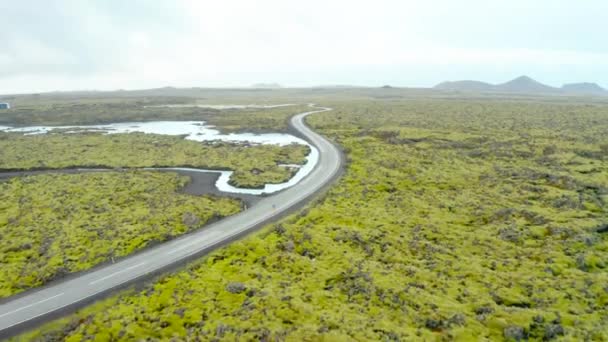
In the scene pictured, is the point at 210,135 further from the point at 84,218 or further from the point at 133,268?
the point at 133,268

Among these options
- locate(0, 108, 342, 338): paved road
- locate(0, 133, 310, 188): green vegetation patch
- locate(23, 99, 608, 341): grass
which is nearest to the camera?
locate(23, 99, 608, 341): grass

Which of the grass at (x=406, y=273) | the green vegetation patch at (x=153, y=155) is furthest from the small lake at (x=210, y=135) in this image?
the grass at (x=406, y=273)

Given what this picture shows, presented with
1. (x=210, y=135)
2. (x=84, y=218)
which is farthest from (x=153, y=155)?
(x=84, y=218)

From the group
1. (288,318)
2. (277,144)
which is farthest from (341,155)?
(288,318)

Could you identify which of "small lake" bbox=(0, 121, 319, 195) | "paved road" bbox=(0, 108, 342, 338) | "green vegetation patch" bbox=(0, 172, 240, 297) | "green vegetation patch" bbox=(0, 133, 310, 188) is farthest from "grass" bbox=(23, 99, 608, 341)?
"green vegetation patch" bbox=(0, 133, 310, 188)

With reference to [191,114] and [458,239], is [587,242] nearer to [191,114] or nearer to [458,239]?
[458,239]

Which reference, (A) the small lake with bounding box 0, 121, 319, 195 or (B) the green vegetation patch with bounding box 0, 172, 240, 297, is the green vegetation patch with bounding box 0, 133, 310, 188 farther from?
(B) the green vegetation patch with bounding box 0, 172, 240, 297
